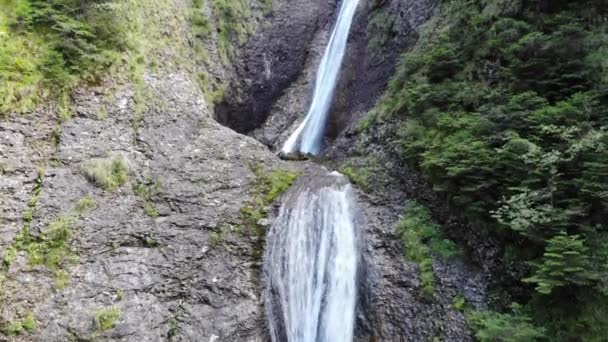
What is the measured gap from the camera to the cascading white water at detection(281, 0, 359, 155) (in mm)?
12422

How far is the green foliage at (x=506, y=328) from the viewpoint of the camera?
16.8 feet

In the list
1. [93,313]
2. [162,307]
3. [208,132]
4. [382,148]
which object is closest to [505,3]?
[382,148]

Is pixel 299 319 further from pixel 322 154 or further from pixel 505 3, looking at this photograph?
pixel 505 3

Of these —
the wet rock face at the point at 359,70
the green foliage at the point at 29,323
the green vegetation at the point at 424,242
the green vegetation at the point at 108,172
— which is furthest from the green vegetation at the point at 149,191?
the wet rock face at the point at 359,70

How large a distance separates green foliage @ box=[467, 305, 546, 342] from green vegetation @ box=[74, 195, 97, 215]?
621 centimetres

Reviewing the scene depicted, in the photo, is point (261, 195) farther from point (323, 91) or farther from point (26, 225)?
point (323, 91)

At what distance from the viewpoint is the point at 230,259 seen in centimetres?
725

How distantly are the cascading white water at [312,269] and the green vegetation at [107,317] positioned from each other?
222cm

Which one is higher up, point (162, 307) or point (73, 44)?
point (73, 44)

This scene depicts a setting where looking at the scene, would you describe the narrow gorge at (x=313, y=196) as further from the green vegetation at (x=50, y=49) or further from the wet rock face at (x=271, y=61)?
the wet rock face at (x=271, y=61)

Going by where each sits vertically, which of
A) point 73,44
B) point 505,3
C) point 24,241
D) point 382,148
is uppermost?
point 505,3

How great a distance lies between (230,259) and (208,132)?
10.8 ft

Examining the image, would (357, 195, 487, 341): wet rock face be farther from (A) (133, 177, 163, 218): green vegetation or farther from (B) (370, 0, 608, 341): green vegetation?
(A) (133, 177, 163, 218): green vegetation

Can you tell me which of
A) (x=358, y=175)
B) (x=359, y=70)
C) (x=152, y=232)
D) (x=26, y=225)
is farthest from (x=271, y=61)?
(x=26, y=225)
